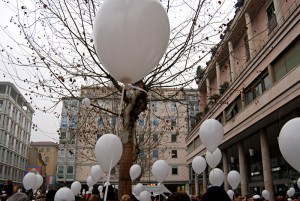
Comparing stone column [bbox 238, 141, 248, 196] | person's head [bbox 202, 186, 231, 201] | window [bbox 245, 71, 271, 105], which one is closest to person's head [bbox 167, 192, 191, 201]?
person's head [bbox 202, 186, 231, 201]

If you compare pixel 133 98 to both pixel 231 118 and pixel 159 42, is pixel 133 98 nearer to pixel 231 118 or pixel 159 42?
pixel 159 42

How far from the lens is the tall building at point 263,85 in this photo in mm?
11852

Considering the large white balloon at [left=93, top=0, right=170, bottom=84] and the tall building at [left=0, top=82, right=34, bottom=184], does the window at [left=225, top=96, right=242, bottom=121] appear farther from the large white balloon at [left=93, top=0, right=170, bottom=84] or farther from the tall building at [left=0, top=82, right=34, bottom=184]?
the tall building at [left=0, top=82, right=34, bottom=184]

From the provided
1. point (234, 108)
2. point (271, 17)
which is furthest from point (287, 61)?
point (234, 108)

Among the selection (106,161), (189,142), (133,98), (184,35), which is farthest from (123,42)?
(189,142)

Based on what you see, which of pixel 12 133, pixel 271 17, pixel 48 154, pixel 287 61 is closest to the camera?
pixel 287 61

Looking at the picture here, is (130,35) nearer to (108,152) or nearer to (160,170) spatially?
(108,152)

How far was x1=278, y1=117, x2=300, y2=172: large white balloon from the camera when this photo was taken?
380 cm

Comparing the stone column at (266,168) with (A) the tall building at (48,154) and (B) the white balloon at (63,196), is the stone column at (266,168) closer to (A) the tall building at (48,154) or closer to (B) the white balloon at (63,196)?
(B) the white balloon at (63,196)

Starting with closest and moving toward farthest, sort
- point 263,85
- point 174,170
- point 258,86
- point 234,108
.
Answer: point 263,85 → point 258,86 → point 234,108 → point 174,170

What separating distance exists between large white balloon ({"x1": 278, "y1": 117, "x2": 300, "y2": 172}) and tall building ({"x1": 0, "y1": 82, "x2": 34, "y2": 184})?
6019 centimetres

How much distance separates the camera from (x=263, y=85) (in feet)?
49.0

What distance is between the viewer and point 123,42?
3086 millimetres

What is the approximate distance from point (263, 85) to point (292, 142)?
38.6ft
